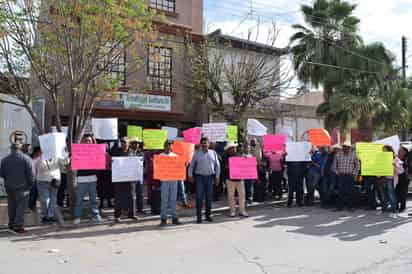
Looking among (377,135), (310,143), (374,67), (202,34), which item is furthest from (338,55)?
(310,143)

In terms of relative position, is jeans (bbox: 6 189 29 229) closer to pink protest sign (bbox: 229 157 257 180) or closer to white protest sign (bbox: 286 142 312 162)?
pink protest sign (bbox: 229 157 257 180)

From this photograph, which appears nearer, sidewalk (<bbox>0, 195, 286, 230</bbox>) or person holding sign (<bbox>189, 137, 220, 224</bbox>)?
sidewalk (<bbox>0, 195, 286, 230</bbox>)

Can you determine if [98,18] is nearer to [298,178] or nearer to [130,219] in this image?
[130,219]

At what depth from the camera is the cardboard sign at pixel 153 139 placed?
11039 millimetres

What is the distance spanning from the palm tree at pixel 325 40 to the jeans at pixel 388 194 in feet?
42.7

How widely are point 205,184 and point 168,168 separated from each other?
98 cm

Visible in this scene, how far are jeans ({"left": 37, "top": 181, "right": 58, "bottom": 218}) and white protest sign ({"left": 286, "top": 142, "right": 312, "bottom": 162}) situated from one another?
6134 mm

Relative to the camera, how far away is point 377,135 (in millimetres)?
24156

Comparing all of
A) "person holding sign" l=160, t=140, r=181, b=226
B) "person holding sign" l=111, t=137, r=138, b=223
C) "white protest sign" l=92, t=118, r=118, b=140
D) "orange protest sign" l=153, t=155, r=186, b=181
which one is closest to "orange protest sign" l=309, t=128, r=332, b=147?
"orange protest sign" l=153, t=155, r=186, b=181

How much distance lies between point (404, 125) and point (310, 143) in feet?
43.9

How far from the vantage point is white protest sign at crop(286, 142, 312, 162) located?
39.1 feet

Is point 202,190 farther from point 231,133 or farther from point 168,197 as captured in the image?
point 231,133

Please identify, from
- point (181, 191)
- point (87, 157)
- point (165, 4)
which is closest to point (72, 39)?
point (87, 157)

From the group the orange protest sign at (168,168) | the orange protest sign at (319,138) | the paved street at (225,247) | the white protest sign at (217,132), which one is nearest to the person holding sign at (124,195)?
the paved street at (225,247)
